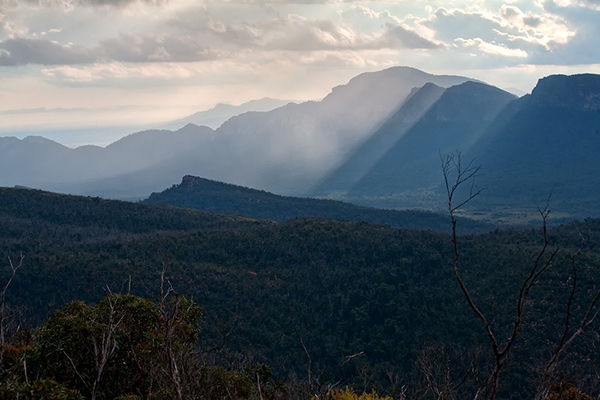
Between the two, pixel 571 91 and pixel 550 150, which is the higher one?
pixel 571 91

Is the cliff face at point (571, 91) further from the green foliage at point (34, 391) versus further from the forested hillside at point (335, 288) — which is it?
the green foliage at point (34, 391)

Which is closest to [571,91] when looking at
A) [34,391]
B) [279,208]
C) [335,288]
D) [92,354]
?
[279,208]

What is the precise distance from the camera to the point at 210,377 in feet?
57.2

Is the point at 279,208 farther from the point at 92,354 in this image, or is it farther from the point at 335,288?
the point at 92,354

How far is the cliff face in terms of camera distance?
581 feet

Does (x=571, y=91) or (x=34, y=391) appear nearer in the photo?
(x=34, y=391)

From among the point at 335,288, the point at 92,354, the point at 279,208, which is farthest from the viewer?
the point at 279,208

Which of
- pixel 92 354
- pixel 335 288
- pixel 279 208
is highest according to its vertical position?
pixel 92 354

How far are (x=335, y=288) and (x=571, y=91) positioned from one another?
506 feet

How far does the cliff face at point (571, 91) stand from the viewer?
581ft

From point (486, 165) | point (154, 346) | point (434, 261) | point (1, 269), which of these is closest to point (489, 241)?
point (434, 261)

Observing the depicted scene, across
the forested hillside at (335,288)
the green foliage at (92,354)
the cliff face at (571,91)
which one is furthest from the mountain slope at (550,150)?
the green foliage at (92,354)

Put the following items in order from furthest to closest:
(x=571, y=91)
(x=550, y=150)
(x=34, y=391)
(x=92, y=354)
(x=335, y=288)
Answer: (x=571, y=91), (x=550, y=150), (x=335, y=288), (x=92, y=354), (x=34, y=391)

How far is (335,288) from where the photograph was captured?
55281mm
